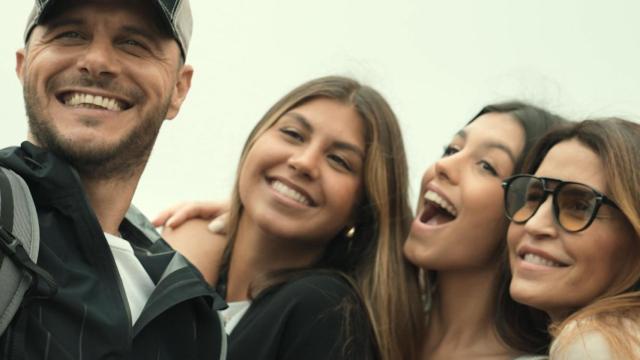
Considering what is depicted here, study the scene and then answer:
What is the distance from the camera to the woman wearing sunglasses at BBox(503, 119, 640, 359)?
3494mm

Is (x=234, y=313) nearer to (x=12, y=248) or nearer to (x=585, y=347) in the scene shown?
(x=585, y=347)

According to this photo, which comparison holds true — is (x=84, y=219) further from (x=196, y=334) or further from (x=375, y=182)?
(x=375, y=182)

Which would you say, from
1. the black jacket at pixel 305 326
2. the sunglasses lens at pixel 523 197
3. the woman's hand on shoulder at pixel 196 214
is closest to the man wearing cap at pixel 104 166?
the black jacket at pixel 305 326

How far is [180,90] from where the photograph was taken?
3.51 m

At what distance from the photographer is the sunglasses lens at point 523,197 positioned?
3807 mm

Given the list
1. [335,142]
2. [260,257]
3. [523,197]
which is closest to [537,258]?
[523,197]

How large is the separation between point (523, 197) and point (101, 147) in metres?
1.97

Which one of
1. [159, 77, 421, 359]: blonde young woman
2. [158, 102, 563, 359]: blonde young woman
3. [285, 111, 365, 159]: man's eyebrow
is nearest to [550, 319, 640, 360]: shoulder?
[158, 102, 563, 359]: blonde young woman

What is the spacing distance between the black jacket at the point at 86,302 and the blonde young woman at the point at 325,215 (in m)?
1.14

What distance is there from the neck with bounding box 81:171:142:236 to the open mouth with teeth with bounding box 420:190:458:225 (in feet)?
5.83

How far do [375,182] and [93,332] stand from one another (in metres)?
2.18

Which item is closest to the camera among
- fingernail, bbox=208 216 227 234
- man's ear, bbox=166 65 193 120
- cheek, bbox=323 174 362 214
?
man's ear, bbox=166 65 193 120

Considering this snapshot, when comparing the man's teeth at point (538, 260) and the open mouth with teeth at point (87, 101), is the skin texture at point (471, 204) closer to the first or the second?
the man's teeth at point (538, 260)

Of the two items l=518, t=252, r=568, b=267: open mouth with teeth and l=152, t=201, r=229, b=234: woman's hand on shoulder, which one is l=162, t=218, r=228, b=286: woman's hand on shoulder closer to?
l=152, t=201, r=229, b=234: woman's hand on shoulder
